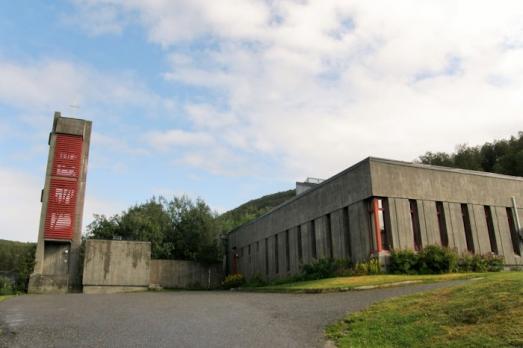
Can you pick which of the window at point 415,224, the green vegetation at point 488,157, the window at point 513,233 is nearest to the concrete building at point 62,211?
the window at point 415,224

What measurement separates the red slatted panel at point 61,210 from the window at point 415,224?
83.8ft

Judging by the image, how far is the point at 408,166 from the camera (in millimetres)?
24219

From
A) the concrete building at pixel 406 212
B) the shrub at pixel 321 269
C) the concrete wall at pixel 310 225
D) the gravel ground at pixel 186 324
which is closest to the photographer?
the gravel ground at pixel 186 324

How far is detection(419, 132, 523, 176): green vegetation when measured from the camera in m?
46.5

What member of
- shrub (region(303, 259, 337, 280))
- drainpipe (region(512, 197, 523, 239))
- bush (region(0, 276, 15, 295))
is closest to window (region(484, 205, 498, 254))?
drainpipe (region(512, 197, 523, 239))

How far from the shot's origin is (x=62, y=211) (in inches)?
1420

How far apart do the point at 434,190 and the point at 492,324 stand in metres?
18.1

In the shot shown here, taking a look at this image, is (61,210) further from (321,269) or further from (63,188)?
(321,269)

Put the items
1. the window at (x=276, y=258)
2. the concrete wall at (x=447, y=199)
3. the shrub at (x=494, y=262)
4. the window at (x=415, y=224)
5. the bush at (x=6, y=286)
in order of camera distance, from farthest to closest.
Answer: the window at (x=276, y=258) → the bush at (x=6, y=286) → the window at (x=415, y=224) → the concrete wall at (x=447, y=199) → the shrub at (x=494, y=262)

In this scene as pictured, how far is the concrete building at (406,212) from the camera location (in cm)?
2291

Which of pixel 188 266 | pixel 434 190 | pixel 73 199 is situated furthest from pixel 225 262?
pixel 434 190

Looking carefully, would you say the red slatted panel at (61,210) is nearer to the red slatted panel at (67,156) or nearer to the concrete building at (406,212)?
the red slatted panel at (67,156)

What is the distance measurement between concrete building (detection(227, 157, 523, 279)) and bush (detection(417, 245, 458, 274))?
171 cm

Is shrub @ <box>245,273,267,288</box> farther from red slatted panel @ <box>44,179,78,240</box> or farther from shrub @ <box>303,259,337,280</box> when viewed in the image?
red slatted panel @ <box>44,179,78,240</box>
